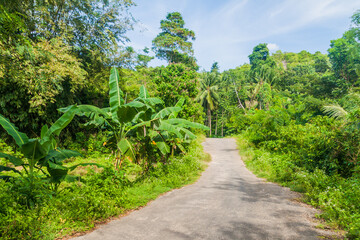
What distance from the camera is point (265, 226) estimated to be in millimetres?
4070

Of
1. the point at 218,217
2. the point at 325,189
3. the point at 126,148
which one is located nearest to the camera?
the point at 218,217

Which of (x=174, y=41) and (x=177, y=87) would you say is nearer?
(x=177, y=87)

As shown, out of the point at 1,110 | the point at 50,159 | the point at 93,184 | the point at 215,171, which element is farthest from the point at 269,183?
the point at 1,110

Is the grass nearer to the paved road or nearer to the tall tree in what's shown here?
the paved road

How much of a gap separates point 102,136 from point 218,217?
12.2 meters

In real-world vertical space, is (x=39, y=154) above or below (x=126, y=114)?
below

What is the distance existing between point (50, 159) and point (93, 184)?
3.47 feet

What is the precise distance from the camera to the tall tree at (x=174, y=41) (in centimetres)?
3331

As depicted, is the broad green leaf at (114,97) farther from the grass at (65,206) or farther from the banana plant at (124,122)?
the grass at (65,206)

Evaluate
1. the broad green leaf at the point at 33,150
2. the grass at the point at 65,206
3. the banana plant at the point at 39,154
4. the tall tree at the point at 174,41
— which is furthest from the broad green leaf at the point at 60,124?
the tall tree at the point at 174,41

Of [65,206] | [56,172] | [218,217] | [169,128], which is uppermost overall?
[169,128]

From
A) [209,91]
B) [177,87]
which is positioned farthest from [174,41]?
[177,87]

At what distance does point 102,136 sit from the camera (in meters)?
15.1

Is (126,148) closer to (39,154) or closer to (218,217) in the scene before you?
(39,154)
